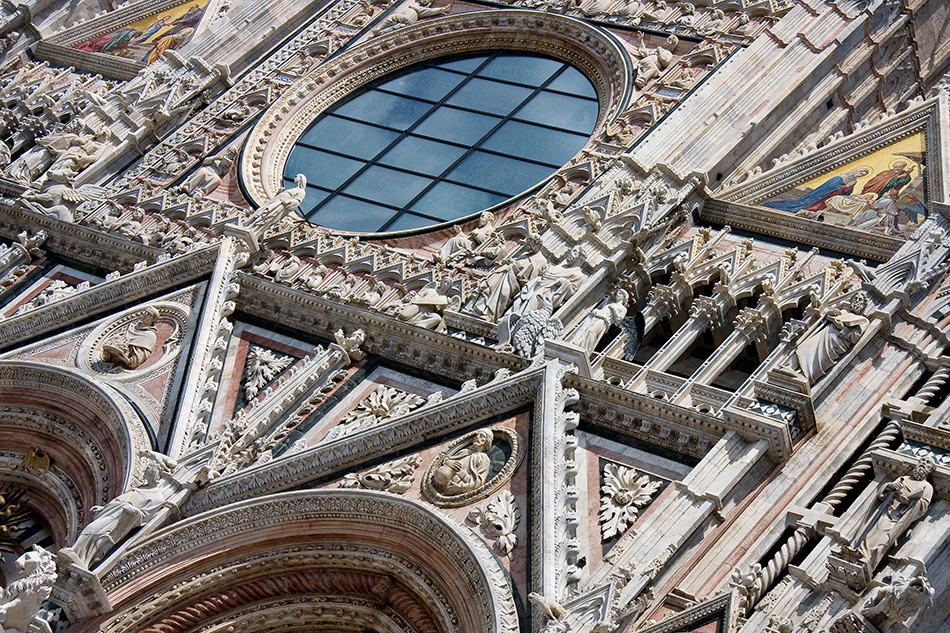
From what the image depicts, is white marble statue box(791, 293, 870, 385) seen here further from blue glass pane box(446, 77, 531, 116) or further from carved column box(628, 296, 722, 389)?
blue glass pane box(446, 77, 531, 116)

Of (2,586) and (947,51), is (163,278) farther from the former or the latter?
(947,51)

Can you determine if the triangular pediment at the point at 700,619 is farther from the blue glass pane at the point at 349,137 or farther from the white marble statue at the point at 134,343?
the blue glass pane at the point at 349,137

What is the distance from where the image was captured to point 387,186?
22.9 metres

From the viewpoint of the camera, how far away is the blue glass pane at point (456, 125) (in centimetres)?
2356

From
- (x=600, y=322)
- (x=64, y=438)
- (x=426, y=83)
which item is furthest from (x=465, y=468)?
(x=426, y=83)

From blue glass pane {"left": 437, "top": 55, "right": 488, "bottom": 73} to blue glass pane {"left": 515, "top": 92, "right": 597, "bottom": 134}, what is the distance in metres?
1.72

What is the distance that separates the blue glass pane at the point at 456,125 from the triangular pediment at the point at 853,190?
4167 mm

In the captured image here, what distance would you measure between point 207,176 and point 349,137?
2437mm

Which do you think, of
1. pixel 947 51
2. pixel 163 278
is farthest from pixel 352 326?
pixel 947 51

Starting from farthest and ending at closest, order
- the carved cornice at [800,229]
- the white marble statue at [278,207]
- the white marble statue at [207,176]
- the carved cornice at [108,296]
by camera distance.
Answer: the white marble statue at [207,176] < the white marble statue at [278,207] < the carved cornice at [108,296] < the carved cornice at [800,229]

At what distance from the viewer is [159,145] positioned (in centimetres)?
2422

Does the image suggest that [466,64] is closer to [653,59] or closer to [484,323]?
[653,59]

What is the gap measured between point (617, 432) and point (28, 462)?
757cm

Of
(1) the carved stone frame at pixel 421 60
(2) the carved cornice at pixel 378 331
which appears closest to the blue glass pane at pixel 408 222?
(1) the carved stone frame at pixel 421 60
